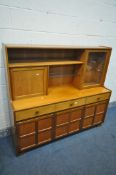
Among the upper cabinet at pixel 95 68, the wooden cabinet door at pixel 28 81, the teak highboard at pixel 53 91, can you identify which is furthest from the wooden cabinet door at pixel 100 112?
the wooden cabinet door at pixel 28 81

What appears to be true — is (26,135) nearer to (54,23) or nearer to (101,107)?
(101,107)

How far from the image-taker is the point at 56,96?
75.9 inches

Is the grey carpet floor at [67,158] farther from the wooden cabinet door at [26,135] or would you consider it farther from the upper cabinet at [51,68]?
the upper cabinet at [51,68]

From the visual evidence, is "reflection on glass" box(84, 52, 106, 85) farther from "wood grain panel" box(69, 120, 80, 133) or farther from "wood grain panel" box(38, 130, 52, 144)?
"wood grain panel" box(38, 130, 52, 144)

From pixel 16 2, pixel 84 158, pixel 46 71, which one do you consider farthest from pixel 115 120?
pixel 16 2

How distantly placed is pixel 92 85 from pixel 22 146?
1401 millimetres

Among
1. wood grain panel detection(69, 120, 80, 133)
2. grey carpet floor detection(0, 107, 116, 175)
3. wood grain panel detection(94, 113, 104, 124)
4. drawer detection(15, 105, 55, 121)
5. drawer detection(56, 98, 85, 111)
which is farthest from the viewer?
wood grain panel detection(94, 113, 104, 124)

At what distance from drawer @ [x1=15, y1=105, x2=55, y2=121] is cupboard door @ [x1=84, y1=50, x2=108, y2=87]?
79 cm

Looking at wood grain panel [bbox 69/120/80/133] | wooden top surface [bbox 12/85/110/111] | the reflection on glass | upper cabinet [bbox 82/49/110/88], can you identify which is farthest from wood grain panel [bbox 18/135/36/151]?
the reflection on glass

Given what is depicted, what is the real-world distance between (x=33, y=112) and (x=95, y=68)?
1.31 m

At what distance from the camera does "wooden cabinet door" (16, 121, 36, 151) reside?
167 centimetres

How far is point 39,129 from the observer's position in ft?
5.95

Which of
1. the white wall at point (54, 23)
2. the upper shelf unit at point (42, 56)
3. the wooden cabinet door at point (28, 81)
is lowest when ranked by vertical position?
the wooden cabinet door at point (28, 81)

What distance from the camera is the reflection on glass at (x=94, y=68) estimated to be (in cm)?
221
